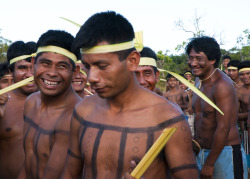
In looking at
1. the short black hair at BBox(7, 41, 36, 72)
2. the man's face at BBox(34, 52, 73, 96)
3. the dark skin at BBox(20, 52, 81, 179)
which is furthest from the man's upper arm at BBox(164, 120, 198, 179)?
the short black hair at BBox(7, 41, 36, 72)

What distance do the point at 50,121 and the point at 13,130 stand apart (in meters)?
1.09

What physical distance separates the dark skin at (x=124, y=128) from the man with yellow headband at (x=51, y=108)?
1.48 ft

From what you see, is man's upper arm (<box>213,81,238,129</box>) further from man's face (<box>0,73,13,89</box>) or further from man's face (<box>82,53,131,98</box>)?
man's face (<box>0,73,13,89</box>)

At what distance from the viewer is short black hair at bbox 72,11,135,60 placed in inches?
86.4

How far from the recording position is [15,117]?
4.04 metres

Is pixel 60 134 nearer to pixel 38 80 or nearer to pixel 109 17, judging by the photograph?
pixel 38 80

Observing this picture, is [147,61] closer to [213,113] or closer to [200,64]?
[200,64]

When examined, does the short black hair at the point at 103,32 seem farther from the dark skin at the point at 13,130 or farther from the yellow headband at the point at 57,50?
the dark skin at the point at 13,130

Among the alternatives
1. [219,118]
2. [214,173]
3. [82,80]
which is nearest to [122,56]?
[219,118]

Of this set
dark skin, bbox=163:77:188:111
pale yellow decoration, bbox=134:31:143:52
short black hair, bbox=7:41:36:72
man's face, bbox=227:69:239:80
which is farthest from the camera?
dark skin, bbox=163:77:188:111

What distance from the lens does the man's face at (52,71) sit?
2971 mm

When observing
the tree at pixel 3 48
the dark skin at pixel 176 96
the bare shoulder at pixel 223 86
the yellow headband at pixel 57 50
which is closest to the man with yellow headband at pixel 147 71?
the bare shoulder at pixel 223 86

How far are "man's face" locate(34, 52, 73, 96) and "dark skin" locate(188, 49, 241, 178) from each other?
2032 mm

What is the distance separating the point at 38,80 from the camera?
3023 millimetres
